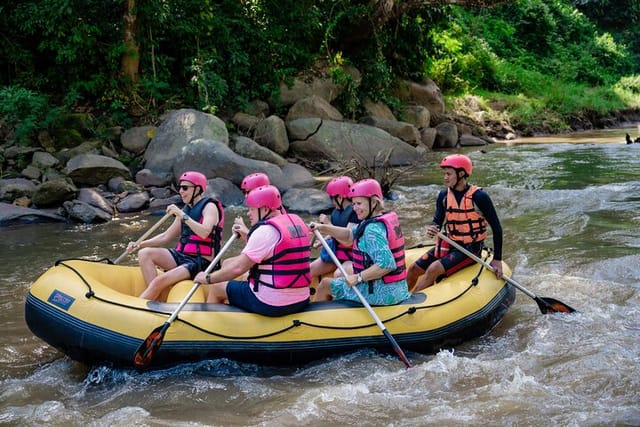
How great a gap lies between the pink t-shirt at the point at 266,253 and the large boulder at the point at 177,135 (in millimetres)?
6796

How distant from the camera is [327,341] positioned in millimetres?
4523

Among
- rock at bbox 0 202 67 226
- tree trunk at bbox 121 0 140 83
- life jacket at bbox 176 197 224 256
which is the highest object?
tree trunk at bbox 121 0 140 83

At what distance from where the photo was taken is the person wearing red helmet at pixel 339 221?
17.6 feet

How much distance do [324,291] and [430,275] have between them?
965mm

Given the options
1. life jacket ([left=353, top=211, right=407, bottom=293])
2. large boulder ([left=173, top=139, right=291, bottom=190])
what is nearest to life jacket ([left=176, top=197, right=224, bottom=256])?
life jacket ([left=353, top=211, right=407, bottom=293])

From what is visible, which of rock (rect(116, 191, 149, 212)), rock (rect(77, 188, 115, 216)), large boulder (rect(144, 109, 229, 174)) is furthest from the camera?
large boulder (rect(144, 109, 229, 174))

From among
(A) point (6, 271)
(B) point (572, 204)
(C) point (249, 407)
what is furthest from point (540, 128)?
(C) point (249, 407)

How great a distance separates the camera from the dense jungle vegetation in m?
12.2

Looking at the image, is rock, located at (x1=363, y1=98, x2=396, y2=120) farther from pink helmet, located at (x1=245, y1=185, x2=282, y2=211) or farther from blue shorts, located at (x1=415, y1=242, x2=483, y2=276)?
pink helmet, located at (x1=245, y1=185, x2=282, y2=211)

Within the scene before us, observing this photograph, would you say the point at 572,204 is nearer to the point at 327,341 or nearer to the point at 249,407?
the point at 327,341

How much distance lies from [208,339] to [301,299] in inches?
26.0

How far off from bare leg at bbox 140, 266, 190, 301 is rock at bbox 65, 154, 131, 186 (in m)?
5.94

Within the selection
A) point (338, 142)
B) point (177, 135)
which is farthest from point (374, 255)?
point (338, 142)

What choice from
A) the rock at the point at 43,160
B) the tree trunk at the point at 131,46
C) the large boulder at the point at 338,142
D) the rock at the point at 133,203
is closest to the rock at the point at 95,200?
the rock at the point at 133,203
